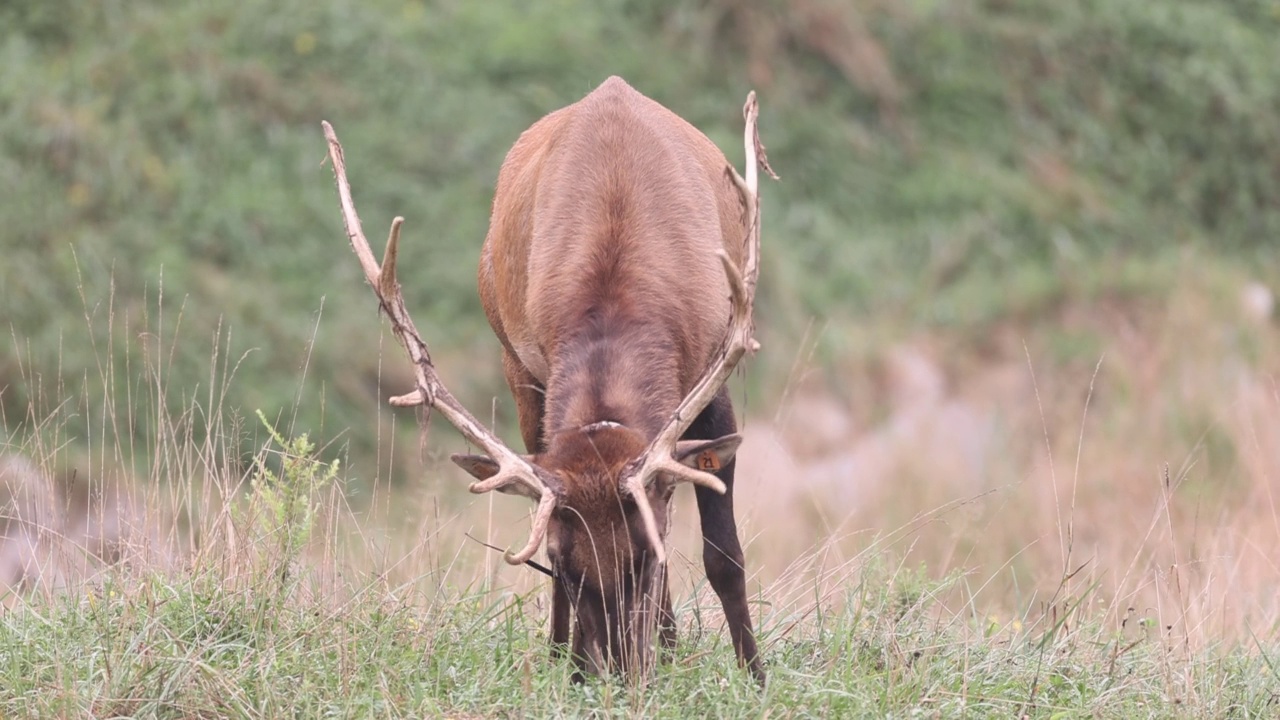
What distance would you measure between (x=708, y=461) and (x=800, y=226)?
8.80 m

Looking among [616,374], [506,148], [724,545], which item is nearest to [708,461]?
[616,374]

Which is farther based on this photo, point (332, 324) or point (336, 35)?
point (336, 35)

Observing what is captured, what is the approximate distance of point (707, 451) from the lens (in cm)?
466

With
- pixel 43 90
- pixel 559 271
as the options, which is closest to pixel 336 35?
pixel 43 90

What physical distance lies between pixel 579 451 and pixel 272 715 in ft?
3.55

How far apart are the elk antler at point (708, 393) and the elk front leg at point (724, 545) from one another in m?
0.48

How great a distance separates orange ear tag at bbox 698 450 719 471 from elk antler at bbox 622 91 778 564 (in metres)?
0.07

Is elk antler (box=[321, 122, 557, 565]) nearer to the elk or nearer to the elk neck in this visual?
the elk

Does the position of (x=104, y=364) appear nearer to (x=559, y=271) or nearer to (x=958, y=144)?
(x=559, y=271)

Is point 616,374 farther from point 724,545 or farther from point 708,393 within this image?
point 724,545

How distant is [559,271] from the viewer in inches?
204

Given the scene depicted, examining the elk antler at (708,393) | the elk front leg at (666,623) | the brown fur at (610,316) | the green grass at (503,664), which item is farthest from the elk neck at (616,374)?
the green grass at (503,664)

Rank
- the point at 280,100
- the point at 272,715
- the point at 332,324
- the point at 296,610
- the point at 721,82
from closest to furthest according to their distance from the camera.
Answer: the point at 272,715, the point at 296,610, the point at 332,324, the point at 280,100, the point at 721,82

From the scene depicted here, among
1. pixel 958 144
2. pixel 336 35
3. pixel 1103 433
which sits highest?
pixel 336 35
